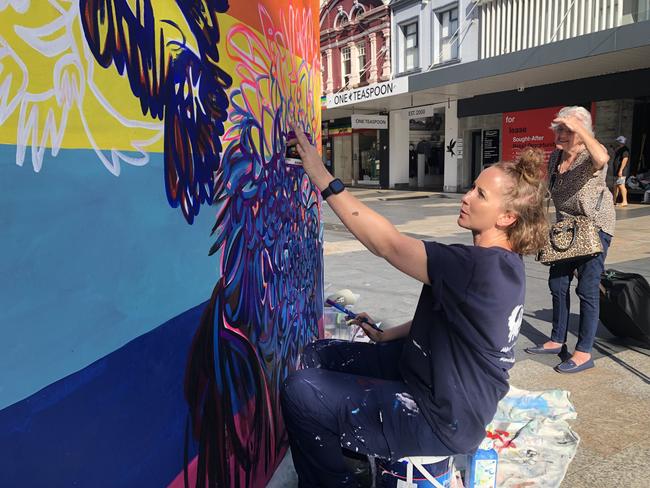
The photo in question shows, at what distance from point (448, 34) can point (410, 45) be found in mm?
2496

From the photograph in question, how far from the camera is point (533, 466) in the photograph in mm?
2396

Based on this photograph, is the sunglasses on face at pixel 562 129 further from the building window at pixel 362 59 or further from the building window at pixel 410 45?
the building window at pixel 362 59

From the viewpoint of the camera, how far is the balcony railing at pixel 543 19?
1439 cm

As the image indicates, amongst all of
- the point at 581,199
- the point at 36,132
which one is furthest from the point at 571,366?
the point at 36,132

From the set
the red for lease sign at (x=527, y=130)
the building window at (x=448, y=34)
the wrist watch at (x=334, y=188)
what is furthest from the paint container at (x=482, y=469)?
the building window at (x=448, y=34)

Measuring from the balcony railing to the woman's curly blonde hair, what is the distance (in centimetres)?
1391

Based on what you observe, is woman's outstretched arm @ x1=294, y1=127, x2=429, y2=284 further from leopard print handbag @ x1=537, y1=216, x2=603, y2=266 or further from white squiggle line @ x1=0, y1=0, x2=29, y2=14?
leopard print handbag @ x1=537, y1=216, x2=603, y2=266

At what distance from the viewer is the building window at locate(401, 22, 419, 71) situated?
22234mm

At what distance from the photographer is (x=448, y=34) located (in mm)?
20312

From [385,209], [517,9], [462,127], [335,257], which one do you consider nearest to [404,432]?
[335,257]

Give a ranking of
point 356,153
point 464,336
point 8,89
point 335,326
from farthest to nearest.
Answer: point 356,153, point 335,326, point 464,336, point 8,89

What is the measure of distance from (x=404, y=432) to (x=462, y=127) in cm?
2010

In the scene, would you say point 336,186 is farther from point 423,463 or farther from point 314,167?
point 423,463

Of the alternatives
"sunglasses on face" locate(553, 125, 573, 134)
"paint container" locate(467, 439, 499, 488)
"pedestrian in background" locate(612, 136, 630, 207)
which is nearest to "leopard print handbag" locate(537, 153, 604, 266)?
"sunglasses on face" locate(553, 125, 573, 134)
